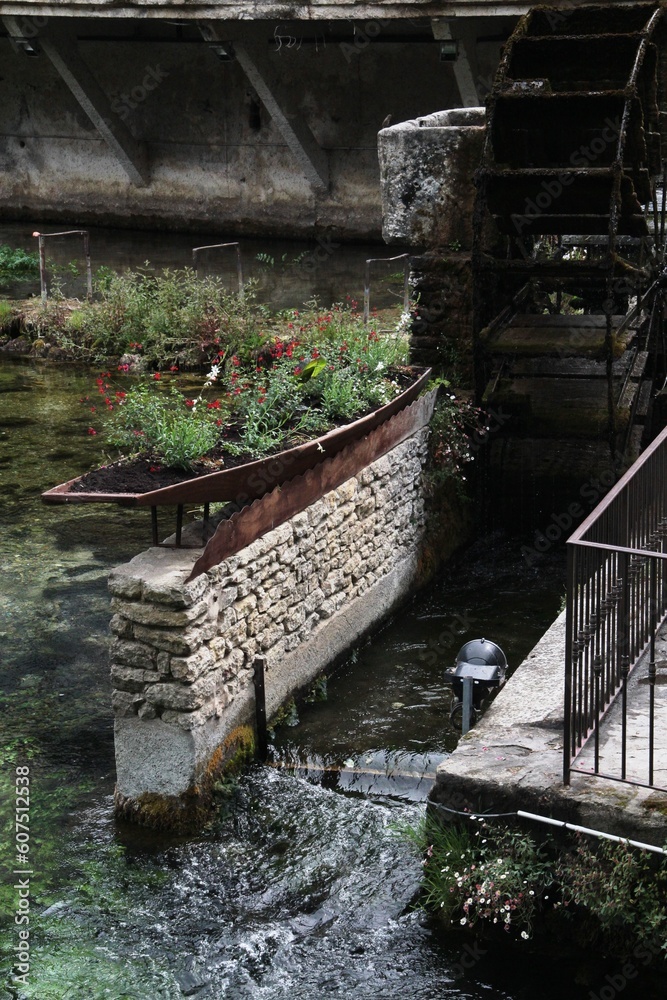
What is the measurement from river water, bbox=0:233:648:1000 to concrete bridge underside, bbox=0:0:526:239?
1083 centimetres

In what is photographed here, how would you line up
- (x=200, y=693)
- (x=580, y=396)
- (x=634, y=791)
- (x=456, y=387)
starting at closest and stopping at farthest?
(x=634, y=791), (x=200, y=693), (x=456, y=387), (x=580, y=396)

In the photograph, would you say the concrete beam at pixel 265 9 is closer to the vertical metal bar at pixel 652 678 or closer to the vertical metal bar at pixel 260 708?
the vertical metal bar at pixel 260 708

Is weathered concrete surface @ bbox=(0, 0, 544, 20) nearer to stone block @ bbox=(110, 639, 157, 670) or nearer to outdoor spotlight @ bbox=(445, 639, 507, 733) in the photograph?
outdoor spotlight @ bbox=(445, 639, 507, 733)

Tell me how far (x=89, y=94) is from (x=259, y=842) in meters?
16.1

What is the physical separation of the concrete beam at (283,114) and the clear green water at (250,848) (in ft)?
35.4

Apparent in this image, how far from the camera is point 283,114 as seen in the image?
18062 millimetres

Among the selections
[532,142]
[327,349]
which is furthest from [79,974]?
[532,142]

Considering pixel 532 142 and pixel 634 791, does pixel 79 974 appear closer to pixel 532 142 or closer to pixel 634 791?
pixel 634 791

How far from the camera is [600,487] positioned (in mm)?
9250

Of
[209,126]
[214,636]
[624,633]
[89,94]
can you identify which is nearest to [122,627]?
[214,636]

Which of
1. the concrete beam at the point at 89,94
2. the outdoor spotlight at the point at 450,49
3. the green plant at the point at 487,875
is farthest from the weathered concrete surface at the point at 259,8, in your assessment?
the green plant at the point at 487,875

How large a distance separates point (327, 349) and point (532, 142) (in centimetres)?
277

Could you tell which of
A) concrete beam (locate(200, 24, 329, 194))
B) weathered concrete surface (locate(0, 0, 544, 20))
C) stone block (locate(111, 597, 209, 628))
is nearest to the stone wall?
stone block (locate(111, 597, 209, 628))

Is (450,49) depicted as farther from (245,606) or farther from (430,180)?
(245,606)
